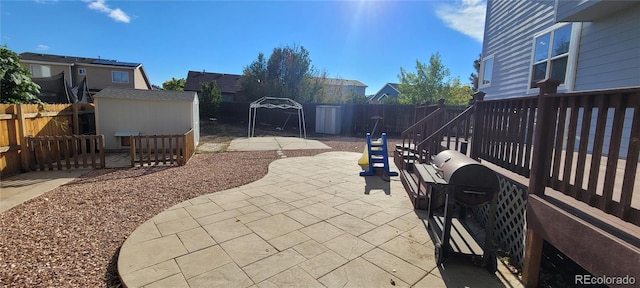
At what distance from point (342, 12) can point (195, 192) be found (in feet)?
27.7

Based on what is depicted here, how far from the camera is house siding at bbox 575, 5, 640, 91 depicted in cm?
439

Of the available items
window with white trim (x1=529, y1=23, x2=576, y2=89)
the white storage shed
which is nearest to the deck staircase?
window with white trim (x1=529, y1=23, x2=576, y2=89)

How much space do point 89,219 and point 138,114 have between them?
6655 mm

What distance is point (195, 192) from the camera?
4816 millimetres

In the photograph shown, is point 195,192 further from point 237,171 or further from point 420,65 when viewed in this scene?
point 420,65

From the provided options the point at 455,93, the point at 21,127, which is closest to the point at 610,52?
the point at 21,127

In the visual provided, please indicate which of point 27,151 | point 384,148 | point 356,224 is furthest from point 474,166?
point 27,151

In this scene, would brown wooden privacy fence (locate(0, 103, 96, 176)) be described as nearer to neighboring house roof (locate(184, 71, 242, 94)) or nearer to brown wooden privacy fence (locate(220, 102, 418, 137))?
brown wooden privacy fence (locate(220, 102, 418, 137))

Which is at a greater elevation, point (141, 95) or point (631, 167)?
point (141, 95)

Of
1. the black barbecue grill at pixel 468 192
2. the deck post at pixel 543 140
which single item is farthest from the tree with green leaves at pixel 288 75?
the deck post at pixel 543 140

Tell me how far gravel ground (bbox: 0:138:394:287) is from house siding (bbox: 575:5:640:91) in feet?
22.2

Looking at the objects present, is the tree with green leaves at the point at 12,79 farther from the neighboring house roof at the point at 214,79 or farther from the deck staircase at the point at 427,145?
the neighboring house roof at the point at 214,79

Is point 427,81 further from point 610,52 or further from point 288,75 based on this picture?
point 610,52

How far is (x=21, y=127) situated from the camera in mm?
5973
